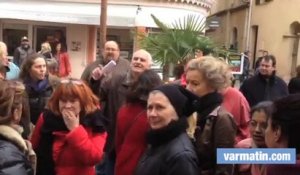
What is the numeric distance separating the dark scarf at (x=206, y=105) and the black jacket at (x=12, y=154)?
3.93 ft

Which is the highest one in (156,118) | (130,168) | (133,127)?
(156,118)

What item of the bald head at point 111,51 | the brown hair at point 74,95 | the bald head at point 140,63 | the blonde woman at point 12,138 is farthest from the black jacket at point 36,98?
the blonde woman at point 12,138

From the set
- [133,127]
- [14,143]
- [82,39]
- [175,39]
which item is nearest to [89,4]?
[82,39]

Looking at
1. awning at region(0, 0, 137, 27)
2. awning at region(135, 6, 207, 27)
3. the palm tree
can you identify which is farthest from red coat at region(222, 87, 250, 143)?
awning at region(0, 0, 137, 27)

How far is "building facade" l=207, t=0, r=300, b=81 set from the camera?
29.9 metres

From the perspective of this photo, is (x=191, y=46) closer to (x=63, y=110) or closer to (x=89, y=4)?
(x=63, y=110)

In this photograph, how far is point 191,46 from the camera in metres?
7.71

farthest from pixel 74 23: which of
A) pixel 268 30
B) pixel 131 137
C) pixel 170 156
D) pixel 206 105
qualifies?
pixel 170 156

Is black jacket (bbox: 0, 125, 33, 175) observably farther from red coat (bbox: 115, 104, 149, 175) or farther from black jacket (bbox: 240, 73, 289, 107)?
black jacket (bbox: 240, 73, 289, 107)

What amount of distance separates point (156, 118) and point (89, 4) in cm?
1799

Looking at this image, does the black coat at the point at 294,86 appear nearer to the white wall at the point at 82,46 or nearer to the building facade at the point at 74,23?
the building facade at the point at 74,23

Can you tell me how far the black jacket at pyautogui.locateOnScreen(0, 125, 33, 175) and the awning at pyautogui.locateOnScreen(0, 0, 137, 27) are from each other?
17040 millimetres

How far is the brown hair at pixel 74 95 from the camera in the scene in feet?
12.5

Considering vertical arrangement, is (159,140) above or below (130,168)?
above
